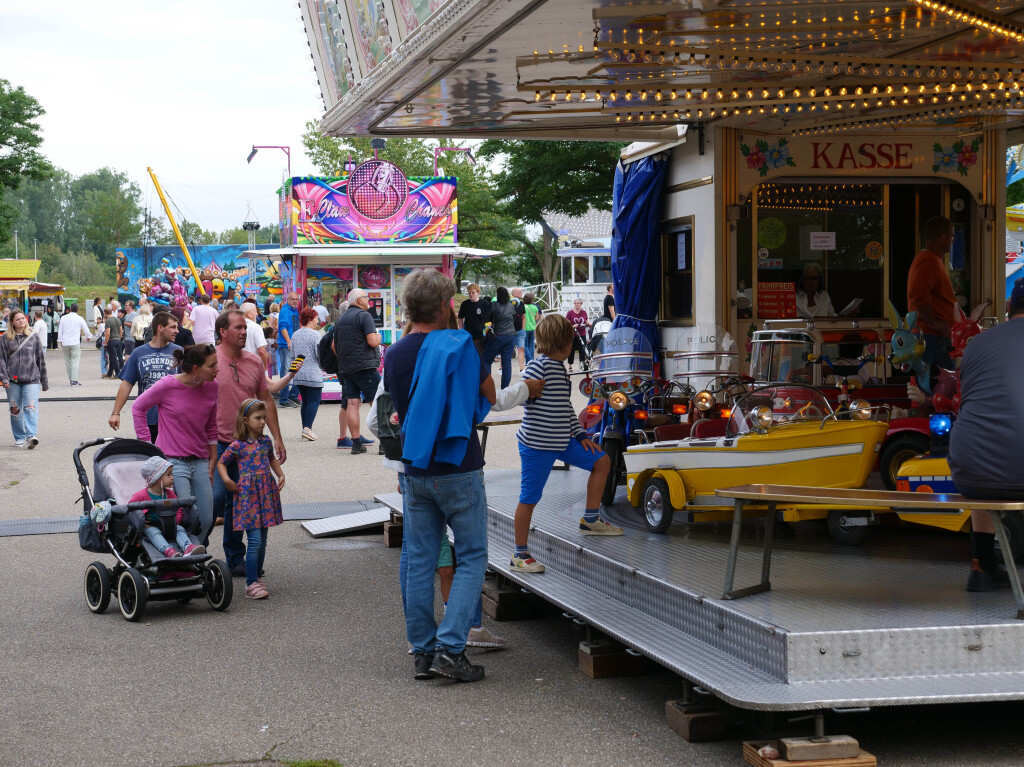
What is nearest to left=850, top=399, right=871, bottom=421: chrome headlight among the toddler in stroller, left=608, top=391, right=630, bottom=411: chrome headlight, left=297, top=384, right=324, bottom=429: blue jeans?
left=608, top=391, right=630, bottom=411: chrome headlight

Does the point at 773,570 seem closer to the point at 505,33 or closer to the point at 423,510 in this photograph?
the point at 423,510

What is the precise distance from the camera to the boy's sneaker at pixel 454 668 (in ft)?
18.4

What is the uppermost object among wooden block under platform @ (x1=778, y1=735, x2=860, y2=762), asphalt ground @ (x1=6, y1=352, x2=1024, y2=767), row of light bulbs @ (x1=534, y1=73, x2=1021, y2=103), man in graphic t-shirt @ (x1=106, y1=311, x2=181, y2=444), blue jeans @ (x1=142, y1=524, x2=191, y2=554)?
row of light bulbs @ (x1=534, y1=73, x2=1021, y2=103)

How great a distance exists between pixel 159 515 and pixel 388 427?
211cm

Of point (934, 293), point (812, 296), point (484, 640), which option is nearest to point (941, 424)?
point (934, 293)

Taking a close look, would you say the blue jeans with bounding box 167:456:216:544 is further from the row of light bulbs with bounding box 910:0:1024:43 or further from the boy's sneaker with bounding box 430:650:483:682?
the row of light bulbs with bounding box 910:0:1024:43

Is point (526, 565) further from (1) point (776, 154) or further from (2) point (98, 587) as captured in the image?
(1) point (776, 154)

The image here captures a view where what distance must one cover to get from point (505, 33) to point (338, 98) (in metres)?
2.71

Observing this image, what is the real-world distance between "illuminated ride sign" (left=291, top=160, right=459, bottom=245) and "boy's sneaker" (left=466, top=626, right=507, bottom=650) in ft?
60.1

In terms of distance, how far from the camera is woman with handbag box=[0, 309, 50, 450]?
49.2ft

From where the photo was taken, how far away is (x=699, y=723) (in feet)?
15.8

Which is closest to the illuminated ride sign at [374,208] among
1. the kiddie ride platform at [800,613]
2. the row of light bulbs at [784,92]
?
the row of light bulbs at [784,92]

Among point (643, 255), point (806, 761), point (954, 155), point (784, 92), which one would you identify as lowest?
point (806, 761)

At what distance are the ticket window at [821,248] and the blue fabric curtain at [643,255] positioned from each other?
84 centimetres
